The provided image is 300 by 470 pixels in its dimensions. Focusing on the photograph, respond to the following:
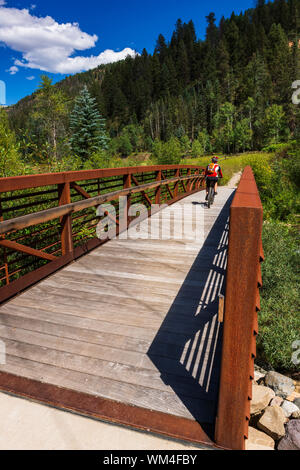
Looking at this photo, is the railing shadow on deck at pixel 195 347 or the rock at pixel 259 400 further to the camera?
the rock at pixel 259 400

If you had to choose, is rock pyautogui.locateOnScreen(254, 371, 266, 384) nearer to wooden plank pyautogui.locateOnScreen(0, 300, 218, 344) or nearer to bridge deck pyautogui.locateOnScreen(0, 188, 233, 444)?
bridge deck pyautogui.locateOnScreen(0, 188, 233, 444)

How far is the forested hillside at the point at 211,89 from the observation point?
68938 millimetres

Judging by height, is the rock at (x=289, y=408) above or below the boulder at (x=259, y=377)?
above

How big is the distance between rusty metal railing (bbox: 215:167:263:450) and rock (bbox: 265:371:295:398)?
9.83ft

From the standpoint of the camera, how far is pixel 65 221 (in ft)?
14.2

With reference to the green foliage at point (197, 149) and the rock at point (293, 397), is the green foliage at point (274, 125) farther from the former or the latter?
the rock at point (293, 397)

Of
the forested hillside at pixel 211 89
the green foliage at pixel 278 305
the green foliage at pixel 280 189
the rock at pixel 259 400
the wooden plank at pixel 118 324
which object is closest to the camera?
the wooden plank at pixel 118 324

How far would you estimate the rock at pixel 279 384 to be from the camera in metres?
4.33

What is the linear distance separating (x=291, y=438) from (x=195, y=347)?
1076 millimetres

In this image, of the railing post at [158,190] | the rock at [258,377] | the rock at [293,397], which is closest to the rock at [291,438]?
the rock at [293,397]

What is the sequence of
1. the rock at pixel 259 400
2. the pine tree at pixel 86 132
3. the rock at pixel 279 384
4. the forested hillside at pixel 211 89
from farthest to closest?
the forested hillside at pixel 211 89 → the pine tree at pixel 86 132 → the rock at pixel 279 384 → the rock at pixel 259 400

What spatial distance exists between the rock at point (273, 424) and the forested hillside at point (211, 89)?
60131 millimetres

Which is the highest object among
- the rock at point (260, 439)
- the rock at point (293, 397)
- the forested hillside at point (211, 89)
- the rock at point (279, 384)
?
the forested hillside at point (211, 89)

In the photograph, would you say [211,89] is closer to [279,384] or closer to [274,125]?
[274,125]
